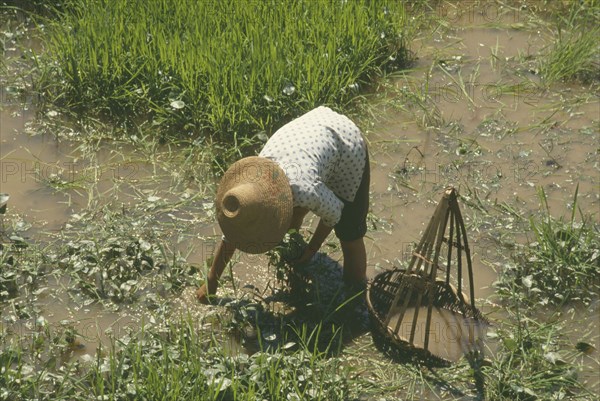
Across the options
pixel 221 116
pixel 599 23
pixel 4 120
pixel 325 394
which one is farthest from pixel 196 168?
pixel 599 23

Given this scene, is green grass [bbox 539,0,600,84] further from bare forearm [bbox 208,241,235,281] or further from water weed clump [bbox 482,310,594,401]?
bare forearm [bbox 208,241,235,281]

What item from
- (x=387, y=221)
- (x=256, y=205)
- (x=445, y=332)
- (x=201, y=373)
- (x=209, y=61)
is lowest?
(x=445, y=332)

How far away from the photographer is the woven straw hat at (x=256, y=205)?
4.41 metres

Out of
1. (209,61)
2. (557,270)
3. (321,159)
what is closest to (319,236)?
(321,159)

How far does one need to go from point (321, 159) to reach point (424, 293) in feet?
2.77

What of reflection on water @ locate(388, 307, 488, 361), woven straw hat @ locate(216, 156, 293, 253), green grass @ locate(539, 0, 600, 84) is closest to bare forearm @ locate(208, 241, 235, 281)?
woven straw hat @ locate(216, 156, 293, 253)

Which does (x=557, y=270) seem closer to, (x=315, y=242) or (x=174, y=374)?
(x=315, y=242)

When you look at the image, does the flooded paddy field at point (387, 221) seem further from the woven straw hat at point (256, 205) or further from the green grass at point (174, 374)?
the woven straw hat at point (256, 205)

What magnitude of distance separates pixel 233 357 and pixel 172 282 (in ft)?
2.20

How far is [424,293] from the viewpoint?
4996 millimetres

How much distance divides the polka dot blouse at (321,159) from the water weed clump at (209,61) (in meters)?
1.27

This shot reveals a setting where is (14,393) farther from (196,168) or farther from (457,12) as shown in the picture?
(457,12)

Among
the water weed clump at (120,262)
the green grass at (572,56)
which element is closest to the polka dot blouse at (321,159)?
the water weed clump at (120,262)

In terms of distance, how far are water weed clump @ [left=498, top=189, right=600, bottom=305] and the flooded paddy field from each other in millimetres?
11
